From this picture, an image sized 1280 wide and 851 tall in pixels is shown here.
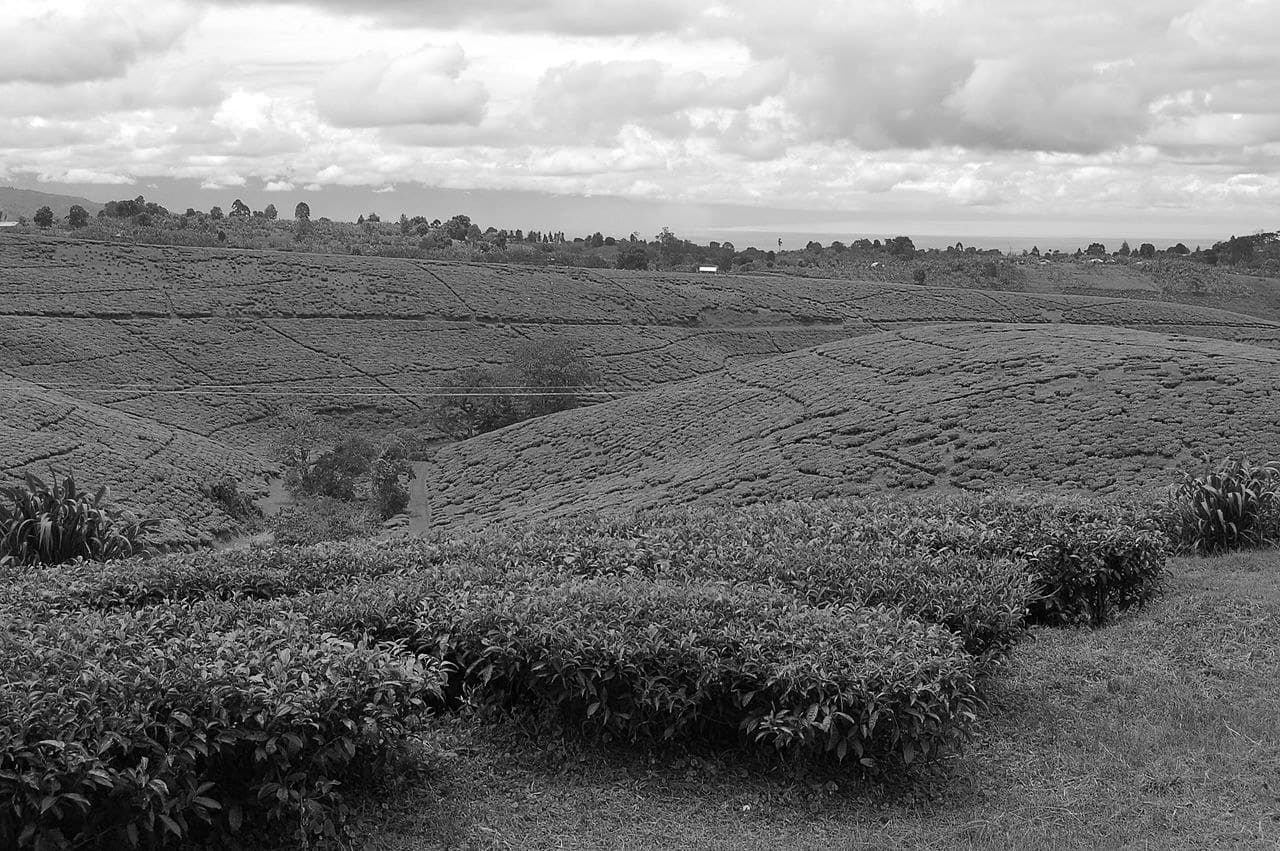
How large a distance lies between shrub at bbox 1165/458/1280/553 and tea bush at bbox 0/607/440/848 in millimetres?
11442

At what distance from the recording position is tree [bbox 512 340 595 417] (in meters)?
68.7

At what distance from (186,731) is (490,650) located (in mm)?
2095

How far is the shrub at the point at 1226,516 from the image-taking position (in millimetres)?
13969

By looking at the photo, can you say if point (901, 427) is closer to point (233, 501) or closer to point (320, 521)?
point (320, 521)

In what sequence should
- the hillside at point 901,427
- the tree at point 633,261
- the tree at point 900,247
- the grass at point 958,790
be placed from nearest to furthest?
1. the grass at point 958,790
2. the hillside at point 901,427
3. the tree at point 633,261
4. the tree at point 900,247

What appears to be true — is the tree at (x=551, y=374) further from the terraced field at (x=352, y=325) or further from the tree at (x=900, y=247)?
the tree at (x=900, y=247)

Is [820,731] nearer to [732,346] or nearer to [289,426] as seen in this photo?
[289,426]

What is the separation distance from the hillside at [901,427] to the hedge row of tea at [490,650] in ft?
77.8

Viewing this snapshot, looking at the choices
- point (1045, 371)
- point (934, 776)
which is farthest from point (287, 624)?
point (1045, 371)

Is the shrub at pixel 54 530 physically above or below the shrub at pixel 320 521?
above

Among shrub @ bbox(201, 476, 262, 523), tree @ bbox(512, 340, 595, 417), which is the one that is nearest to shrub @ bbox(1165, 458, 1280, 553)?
shrub @ bbox(201, 476, 262, 523)

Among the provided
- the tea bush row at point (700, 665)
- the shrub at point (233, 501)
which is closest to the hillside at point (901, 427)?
the shrub at point (233, 501)

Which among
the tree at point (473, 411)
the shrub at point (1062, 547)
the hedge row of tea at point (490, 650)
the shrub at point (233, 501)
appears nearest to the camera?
the hedge row of tea at point (490, 650)

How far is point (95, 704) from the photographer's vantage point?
5.36 m
